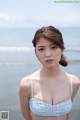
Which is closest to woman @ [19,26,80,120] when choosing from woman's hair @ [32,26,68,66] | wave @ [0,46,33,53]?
woman's hair @ [32,26,68,66]

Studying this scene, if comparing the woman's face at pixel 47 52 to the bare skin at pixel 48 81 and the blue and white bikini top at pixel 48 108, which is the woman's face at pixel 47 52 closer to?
the bare skin at pixel 48 81

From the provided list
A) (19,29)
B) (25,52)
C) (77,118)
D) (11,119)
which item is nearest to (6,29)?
(19,29)

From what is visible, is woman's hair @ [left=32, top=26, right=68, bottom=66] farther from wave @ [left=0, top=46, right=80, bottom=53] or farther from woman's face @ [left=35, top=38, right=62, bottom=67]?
wave @ [left=0, top=46, right=80, bottom=53]

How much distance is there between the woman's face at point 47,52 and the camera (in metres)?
1.00

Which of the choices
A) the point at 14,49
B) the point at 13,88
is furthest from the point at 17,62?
the point at 13,88

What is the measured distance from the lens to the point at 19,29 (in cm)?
221

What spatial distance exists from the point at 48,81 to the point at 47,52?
5.2 inches

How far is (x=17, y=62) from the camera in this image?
2584 millimetres

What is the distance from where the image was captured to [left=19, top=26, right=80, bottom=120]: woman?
100 centimetres

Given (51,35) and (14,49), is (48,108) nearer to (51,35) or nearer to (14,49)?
(51,35)

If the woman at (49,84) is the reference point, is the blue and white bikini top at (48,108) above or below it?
below

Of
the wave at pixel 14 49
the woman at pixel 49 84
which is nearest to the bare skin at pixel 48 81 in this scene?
the woman at pixel 49 84

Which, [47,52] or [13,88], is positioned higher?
[47,52]

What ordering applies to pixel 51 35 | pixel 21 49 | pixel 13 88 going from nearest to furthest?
1. pixel 51 35
2. pixel 13 88
3. pixel 21 49
